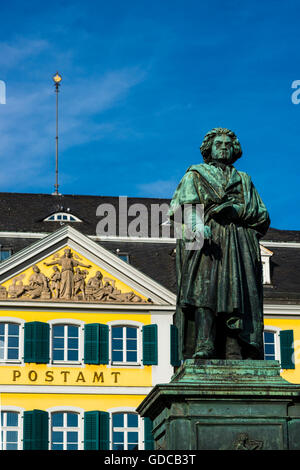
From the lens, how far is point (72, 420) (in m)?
35.9

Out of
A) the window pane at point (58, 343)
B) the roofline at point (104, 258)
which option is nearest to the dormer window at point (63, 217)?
the roofline at point (104, 258)

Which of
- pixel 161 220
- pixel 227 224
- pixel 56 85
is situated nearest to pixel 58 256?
pixel 161 220

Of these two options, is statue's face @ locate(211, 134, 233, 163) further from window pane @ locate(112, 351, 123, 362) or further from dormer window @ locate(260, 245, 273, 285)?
dormer window @ locate(260, 245, 273, 285)

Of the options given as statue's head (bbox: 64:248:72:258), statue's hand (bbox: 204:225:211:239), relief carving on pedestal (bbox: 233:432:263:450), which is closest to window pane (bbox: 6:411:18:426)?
statue's head (bbox: 64:248:72:258)

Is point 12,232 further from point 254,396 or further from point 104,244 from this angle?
point 254,396

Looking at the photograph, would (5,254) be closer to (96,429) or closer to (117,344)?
(117,344)

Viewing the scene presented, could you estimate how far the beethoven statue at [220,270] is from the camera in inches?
349

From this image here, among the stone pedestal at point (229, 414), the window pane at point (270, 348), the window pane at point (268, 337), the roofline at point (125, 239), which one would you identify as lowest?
the stone pedestal at point (229, 414)

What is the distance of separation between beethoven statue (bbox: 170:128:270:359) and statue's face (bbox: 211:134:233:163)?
19cm

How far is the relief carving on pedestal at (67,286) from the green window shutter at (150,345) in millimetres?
1158

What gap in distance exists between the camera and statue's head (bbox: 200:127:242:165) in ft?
31.2

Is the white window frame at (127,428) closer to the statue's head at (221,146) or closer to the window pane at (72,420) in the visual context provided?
the window pane at (72,420)

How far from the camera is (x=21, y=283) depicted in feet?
122
